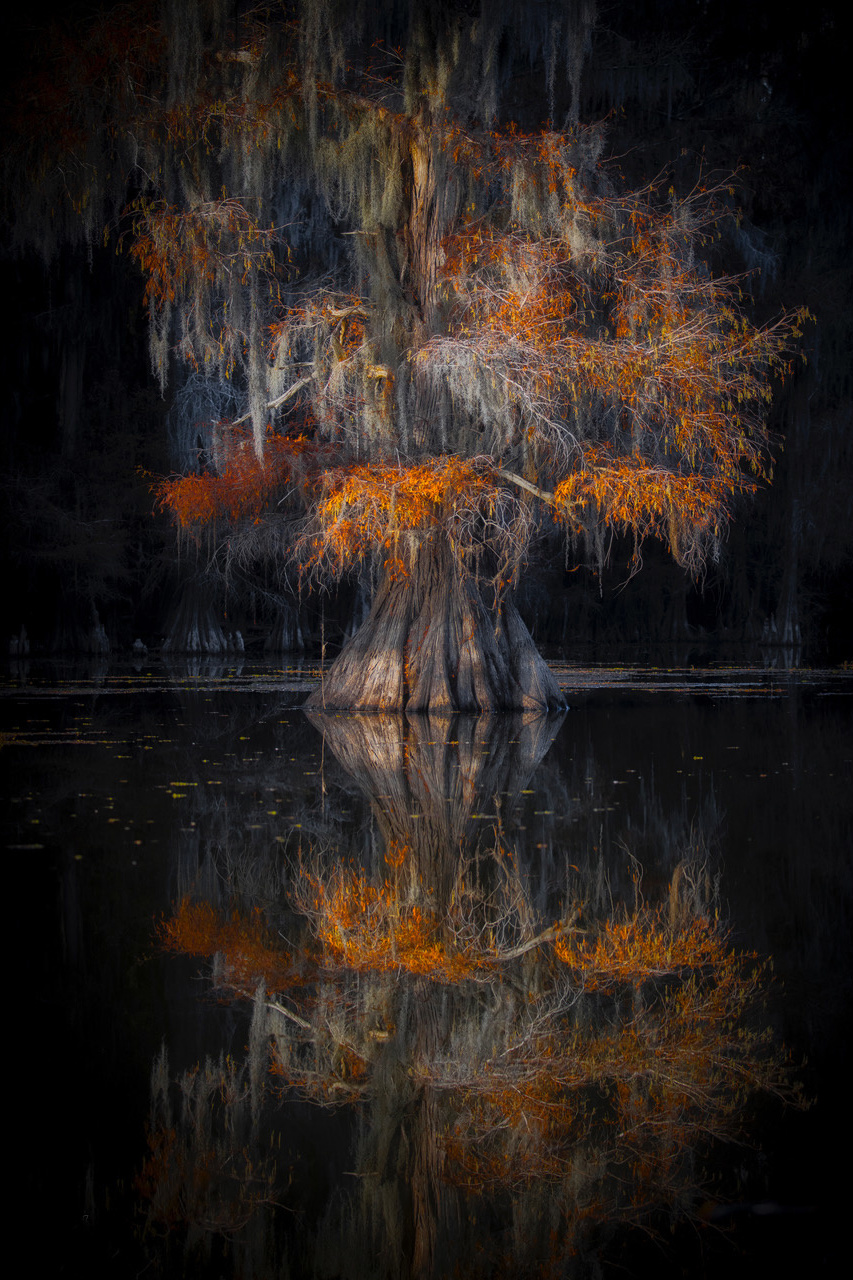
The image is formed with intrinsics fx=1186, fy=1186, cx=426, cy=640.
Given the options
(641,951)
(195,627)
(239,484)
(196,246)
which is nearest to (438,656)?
(239,484)

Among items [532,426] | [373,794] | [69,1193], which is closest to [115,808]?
[373,794]

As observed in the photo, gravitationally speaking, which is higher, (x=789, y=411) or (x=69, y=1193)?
(x=789, y=411)

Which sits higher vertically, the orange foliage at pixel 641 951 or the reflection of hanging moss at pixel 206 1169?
the orange foliage at pixel 641 951

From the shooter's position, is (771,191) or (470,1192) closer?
(470,1192)

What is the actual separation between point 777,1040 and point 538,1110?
2.28 feet

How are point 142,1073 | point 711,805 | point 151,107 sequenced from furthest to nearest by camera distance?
1. point 151,107
2. point 711,805
3. point 142,1073

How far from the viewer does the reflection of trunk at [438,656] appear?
481 inches

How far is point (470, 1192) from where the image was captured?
2094mm

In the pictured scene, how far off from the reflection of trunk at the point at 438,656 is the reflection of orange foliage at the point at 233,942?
8.19 m

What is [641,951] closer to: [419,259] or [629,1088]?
[629,1088]

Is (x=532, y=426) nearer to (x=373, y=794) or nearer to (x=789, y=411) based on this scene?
(x=373, y=794)

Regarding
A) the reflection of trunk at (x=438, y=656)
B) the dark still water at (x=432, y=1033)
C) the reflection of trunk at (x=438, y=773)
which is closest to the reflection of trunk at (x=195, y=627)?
the reflection of trunk at (x=438, y=656)

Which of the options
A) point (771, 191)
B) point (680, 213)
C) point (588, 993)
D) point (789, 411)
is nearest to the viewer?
point (588, 993)

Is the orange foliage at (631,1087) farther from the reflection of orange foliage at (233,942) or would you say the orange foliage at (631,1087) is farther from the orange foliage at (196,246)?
the orange foliage at (196,246)
